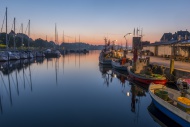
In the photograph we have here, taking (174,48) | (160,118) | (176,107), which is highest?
(174,48)

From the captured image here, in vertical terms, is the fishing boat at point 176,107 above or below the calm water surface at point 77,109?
above

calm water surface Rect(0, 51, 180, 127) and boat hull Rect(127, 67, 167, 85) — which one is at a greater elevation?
boat hull Rect(127, 67, 167, 85)

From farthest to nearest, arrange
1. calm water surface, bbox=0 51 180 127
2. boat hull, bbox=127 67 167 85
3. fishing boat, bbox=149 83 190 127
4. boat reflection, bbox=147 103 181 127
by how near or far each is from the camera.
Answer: boat hull, bbox=127 67 167 85
calm water surface, bbox=0 51 180 127
boat reflection, bbox=147 103 181 127
fishing boat, bbox=149 83 190 127

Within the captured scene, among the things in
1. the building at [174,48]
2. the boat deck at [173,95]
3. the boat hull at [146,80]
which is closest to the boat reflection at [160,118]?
the boat deck at [173,95]

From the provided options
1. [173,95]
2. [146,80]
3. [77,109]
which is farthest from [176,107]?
[146,80]

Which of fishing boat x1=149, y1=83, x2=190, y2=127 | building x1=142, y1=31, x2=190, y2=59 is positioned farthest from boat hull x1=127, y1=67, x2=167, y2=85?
fishing boat x1=149, y1=83, x2=190, y2=127

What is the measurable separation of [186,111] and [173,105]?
1.38 m

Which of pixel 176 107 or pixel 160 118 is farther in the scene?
pixel 160 118

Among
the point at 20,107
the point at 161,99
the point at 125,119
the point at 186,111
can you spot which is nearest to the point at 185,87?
the point at 161,99

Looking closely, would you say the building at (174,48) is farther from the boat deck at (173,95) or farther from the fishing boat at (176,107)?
the fishing boat at (176,107)

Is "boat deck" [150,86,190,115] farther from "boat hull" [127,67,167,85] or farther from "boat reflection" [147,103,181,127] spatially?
"boat hull" [127,67,167,85]

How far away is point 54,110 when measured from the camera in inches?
647

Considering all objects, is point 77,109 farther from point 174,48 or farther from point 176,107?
point 174,48

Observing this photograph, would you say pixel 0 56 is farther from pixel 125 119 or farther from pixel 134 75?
pixel 125 119
